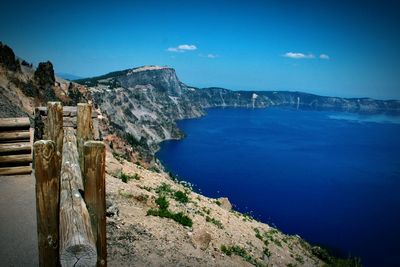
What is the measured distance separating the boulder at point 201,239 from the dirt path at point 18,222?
647 centimetres

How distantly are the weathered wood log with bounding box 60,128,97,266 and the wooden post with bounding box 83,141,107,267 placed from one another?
0.14 m

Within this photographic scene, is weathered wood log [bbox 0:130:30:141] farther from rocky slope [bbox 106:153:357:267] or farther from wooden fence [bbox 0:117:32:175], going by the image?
rocky slope [bbox 106:153:357:267]

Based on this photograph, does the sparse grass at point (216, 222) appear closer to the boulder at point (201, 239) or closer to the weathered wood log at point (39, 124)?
the boulder at point (201, 239)

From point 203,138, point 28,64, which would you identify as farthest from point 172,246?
point 203,138

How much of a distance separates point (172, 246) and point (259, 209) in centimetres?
8525

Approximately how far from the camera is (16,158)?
38.7ft

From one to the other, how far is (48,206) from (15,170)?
31.4 ft

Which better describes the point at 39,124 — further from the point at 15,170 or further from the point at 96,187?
the point at 96,187

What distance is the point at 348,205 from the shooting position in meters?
97.0

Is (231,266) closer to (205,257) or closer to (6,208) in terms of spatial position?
(205,257)

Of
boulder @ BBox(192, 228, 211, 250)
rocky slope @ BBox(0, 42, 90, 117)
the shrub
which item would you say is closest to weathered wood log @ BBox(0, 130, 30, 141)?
the shrub

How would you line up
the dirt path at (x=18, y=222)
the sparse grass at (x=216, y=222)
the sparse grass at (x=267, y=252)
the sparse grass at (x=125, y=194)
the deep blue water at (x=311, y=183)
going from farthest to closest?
the deep blue water at (x=311, y=183), the sparse grass at (x=267, y=252), the sparse grass at (x=216, y=222), the sparse grass at (x=125, y=194), the dirt path at (x=18, y=222)

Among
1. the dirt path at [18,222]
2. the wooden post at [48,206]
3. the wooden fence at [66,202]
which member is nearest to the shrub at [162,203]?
the dirt path at [18,222]

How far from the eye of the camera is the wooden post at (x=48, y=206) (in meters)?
3.60
